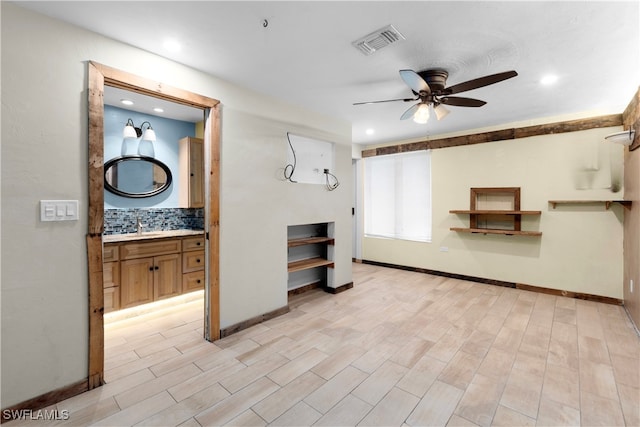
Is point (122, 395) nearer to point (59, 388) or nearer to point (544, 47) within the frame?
point (59, 388)

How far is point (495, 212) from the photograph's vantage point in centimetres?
430

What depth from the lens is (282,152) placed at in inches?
131

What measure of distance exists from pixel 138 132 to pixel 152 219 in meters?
1.20

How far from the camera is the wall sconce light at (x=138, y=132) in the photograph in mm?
3678

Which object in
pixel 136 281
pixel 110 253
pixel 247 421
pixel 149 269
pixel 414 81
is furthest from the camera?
pixel 149 269

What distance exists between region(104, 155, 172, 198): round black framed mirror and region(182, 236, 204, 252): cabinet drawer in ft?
2.86

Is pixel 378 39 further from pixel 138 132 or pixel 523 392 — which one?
pixel 138 132

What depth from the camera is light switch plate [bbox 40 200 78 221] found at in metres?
1.83

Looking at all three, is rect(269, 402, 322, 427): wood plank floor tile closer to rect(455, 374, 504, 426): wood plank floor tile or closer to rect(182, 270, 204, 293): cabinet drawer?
rect(455, 374, 504, 426): wood plank floor tile

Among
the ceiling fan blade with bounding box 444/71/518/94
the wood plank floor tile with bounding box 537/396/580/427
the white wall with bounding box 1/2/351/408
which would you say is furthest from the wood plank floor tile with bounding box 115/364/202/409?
Result: the ceiling fan blade with bounding box 444/71/518/94

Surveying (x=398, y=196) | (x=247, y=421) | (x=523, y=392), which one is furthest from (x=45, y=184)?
(x=398, y=196)

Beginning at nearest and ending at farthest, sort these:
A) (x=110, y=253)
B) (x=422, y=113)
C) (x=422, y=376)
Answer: (x=422, y=376) → (x=422, y=113) → (x=110, y=253)

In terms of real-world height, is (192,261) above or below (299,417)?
above

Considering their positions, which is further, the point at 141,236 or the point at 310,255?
the point at 310,255
